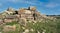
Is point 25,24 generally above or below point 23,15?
below

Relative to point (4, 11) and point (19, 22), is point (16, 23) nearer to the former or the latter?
point (19, 22)

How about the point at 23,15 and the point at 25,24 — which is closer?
the point at 25,24

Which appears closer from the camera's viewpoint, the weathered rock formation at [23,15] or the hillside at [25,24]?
the hillside at [25,24]

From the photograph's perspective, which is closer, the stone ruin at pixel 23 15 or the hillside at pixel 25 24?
the hillside at pixel 25 24

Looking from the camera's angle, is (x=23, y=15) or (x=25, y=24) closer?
(x=25, y=24)

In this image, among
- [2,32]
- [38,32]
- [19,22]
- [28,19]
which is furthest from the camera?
[28,19]

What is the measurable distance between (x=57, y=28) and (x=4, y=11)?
30.8 ft

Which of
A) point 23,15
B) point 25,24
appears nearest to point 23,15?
point 23,15

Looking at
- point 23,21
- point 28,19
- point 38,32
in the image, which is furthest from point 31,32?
point 28,19

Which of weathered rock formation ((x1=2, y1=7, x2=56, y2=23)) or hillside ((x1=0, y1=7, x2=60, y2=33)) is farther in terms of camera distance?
weathered rock formation ((x1=2, y1=7, x2=56, y2=23))

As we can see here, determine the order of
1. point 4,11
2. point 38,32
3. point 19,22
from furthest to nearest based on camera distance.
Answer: point 4,11, point 19,22, point 38,32

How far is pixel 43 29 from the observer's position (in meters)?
23.5

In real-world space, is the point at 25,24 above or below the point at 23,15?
below

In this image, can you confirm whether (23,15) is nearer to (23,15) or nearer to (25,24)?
(23,15)
